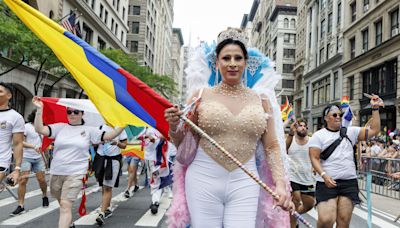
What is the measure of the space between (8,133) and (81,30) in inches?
1124

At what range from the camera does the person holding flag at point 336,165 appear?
4.77 metres

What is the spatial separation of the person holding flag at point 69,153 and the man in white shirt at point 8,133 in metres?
0.25

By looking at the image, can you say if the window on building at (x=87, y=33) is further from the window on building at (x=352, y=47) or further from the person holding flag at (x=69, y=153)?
the person holding flag at (x=69, y=153)

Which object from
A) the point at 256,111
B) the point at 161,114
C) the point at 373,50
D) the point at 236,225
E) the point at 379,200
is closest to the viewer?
the point at 236,225

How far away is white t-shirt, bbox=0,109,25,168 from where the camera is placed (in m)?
5.12

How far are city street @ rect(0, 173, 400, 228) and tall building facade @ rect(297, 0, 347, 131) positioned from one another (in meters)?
29.2

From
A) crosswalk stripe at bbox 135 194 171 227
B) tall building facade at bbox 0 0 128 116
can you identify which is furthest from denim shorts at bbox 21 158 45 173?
tall building facade at bbox 0 0 128 116

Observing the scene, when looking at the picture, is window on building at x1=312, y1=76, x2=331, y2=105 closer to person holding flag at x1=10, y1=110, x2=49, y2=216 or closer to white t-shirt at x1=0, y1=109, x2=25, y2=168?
person holding flag at x1=10, y1=110, x2=49, y2=216

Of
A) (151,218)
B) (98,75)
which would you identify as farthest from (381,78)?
(98,75)

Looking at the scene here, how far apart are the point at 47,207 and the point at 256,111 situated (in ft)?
21.6

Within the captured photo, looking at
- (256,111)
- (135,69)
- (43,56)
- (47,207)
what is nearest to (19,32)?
(43,56)

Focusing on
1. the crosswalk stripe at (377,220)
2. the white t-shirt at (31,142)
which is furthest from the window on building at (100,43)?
the crosswalk stripe at (377,220)

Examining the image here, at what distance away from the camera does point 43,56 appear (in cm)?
1855

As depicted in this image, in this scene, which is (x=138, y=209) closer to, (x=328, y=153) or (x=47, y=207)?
(x=47, y=207)
